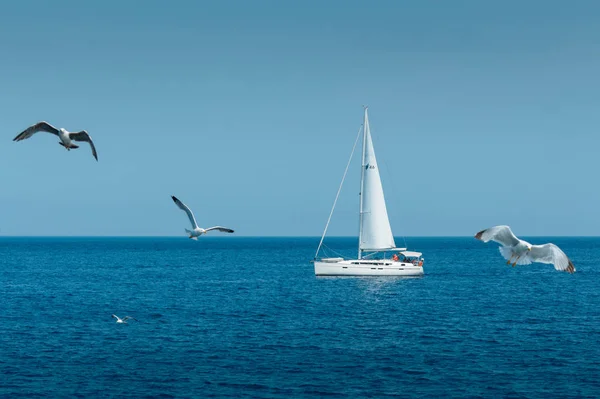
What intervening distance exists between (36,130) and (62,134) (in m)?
0.98

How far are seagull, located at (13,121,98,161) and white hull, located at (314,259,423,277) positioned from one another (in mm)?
82307

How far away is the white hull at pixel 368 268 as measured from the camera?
10331 cm

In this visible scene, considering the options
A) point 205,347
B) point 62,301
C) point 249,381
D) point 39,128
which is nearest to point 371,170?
point 62,301

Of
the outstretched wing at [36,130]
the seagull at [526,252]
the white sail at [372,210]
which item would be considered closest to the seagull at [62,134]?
the outstretched wing at [36,130]

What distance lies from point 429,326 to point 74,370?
36134 mm

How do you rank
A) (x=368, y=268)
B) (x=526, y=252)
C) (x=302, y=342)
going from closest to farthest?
(x=526, y=252) < (x=302, y=342) < (x=368, y=268)

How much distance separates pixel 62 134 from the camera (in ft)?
75.2

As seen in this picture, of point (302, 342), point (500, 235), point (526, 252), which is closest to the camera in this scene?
point (500, 235)

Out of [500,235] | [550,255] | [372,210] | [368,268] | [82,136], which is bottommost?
[368,268]

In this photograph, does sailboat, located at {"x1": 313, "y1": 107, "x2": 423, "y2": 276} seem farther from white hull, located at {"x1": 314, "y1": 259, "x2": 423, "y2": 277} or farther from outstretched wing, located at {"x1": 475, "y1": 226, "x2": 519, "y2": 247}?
outstretched wing, located at {"x1": 475, "y1": 226, "x2": 519, "y2": 247}

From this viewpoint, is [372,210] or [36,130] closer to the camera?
[36,130]

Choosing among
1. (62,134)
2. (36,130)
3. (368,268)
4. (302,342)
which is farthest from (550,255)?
(368,268)

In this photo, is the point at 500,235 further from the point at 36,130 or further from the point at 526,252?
the point at 36,130

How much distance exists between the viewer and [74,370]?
46469 mm
